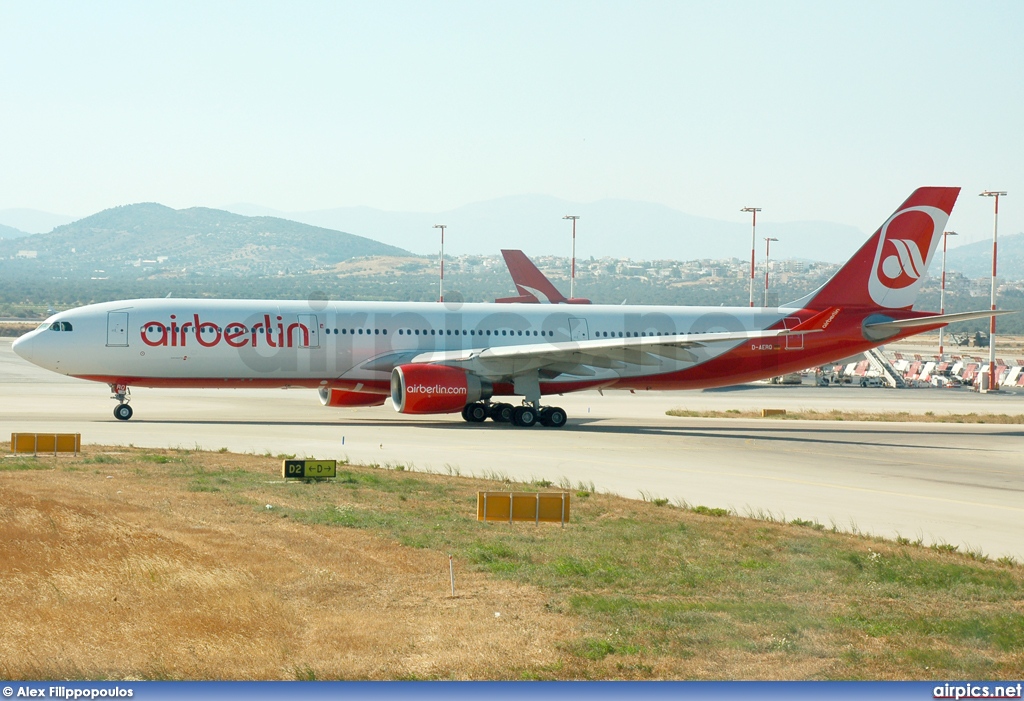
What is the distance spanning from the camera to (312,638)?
1080cm

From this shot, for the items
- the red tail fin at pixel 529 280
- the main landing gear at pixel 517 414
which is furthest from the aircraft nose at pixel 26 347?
the red tail fin at pixel 529 280

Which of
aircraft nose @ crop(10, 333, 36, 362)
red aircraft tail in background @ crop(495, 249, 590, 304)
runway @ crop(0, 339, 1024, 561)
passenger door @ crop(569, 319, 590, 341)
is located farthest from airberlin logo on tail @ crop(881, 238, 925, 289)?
aircraft nose @ crop(10, 333, 36, 362)

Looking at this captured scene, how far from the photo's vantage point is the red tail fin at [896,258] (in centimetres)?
4066

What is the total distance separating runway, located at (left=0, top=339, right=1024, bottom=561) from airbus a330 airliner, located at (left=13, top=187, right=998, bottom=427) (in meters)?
1.47

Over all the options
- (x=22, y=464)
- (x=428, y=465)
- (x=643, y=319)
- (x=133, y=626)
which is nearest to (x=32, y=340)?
(x=22, y=464)

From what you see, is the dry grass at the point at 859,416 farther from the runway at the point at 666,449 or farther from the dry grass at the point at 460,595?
the dry grass at the point at 460,595

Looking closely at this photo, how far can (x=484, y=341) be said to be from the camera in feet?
127

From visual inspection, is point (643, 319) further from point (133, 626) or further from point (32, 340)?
point (133, 626)

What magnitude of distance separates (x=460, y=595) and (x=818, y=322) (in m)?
28.9

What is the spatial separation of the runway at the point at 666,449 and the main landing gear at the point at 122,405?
1.87 ft

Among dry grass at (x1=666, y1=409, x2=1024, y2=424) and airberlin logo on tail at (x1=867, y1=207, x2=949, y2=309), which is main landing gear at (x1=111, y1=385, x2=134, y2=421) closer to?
dry grass at (x1=666, y1=409, x2=1024, y2=424)

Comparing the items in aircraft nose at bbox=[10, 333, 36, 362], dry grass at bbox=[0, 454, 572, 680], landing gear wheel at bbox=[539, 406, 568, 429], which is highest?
aircraft nose at bbox=[10, 333, 36, 362]

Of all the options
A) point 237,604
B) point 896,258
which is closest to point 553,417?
point 896,258

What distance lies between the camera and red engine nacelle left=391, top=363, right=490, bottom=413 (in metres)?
34.7
